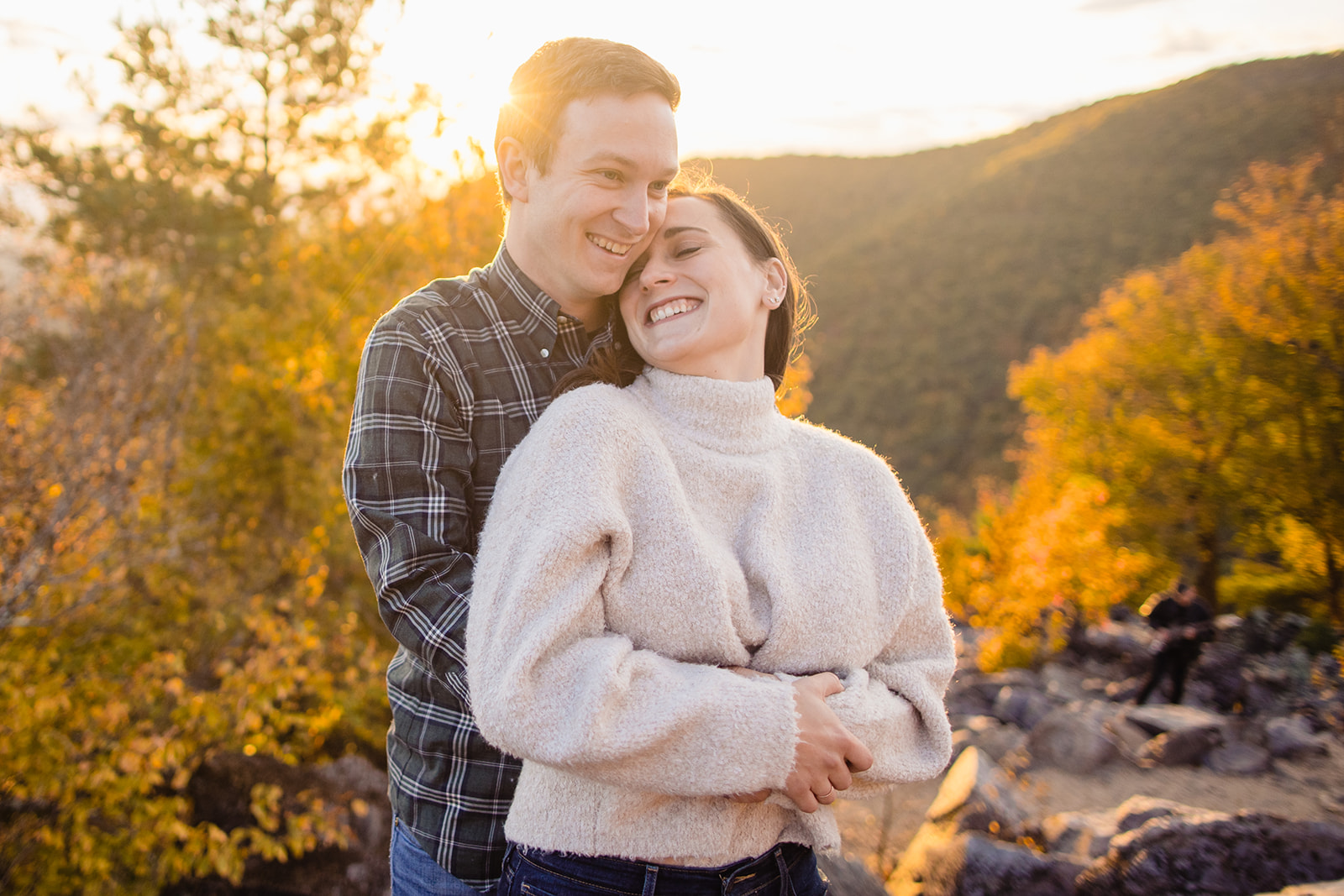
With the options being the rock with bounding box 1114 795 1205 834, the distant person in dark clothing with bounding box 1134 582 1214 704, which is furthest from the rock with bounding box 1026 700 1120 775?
the rock with bounding box 1114 795 1205 834

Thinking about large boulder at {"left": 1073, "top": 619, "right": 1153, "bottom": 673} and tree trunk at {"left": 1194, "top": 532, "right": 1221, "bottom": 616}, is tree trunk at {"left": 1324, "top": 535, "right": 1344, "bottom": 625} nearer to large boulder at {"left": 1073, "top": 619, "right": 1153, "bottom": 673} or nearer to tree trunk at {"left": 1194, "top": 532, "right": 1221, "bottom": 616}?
large boulder at {"left": 1073, "top": 619, "right": 1153, "bottom": 673}

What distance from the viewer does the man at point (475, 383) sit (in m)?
1.47

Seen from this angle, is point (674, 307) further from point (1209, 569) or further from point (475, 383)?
point (1209, 569)

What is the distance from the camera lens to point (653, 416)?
1.55 metres

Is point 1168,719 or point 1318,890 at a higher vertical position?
point 1318,890

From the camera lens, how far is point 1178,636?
421 inches

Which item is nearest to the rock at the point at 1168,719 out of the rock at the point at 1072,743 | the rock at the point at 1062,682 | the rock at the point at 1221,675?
the rock at the point at 1072,743

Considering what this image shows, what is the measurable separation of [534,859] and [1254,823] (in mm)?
4453

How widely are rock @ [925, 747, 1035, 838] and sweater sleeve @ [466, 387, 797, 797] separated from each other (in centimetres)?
530

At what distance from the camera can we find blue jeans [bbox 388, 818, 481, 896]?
1590 mm

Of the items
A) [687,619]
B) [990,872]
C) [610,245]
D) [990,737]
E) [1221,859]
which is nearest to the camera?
[687,619]

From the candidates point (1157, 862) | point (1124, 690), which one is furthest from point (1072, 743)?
point (1157, 862)

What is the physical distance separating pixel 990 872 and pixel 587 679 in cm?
424

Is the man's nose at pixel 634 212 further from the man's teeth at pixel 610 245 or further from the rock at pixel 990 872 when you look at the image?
the rock at pixel 990 872
